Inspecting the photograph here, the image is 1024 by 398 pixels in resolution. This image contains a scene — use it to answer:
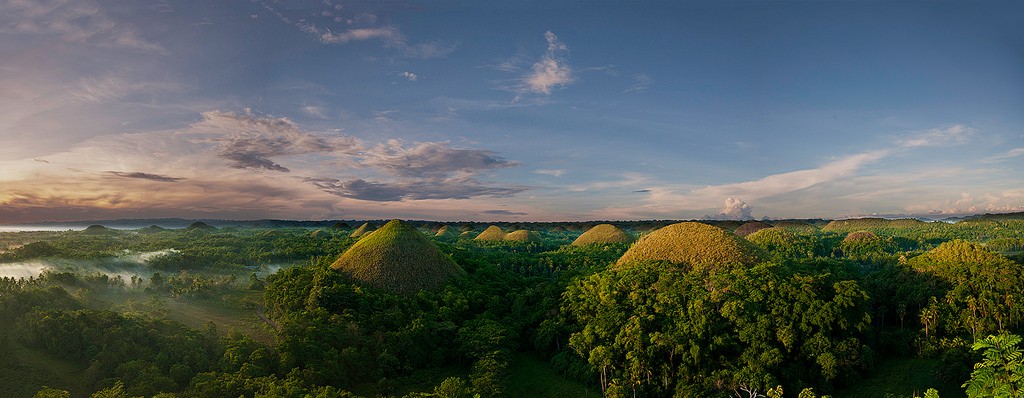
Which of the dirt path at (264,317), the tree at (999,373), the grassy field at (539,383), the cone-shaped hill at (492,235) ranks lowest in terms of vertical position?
the grassy field at (539,383)

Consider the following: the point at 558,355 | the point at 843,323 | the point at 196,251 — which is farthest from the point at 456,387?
the point at 196,251

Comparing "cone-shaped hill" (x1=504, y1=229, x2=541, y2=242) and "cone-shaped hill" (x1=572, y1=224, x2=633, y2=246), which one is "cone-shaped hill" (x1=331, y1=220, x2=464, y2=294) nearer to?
"cone-shaped hill" (x1=572, y1=224, x2=633, y2=246)

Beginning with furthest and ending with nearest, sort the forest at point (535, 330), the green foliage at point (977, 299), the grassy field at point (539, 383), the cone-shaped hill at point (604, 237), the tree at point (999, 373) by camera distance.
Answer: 1. the cone-shaped hill at point (604, 237)
2. the green foliage at point (977, 299)
3. the grassy field at point (539, 383)
4. the forest at point (535, 330)
5. the tree at point (999, 373)

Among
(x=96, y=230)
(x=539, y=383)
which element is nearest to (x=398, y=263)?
(x=539, y=383)

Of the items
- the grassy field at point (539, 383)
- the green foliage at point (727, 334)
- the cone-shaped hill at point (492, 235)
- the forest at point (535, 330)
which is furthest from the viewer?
the cone-shaped hill at point (492, 235)

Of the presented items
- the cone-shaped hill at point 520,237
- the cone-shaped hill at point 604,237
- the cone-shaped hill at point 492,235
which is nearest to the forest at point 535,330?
the cone-shaped hill at point 604,237

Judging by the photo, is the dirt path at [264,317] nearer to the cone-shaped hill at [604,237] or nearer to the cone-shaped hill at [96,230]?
the cone-shaped hill at [604,237]

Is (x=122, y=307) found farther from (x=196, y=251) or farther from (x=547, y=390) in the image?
(x=196, y=251)

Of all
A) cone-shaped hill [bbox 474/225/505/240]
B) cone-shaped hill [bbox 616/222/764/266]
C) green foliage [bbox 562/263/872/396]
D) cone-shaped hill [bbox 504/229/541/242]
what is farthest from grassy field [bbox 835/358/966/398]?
cone-shaped hill [bbox 474/225/505/240]
